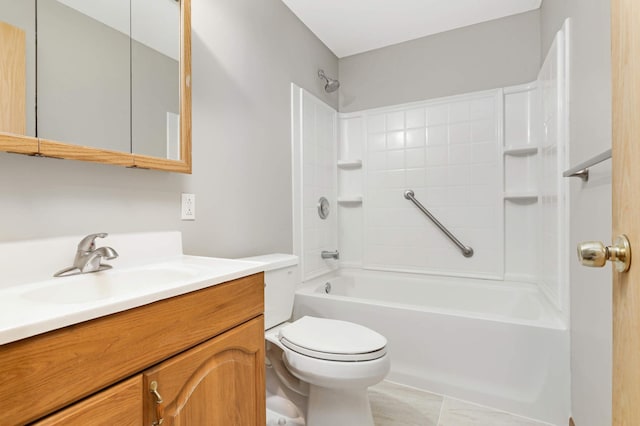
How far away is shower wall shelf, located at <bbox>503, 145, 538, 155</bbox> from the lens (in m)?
2.13

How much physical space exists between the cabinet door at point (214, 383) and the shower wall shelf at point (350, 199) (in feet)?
5.95

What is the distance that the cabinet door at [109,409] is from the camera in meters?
0.57

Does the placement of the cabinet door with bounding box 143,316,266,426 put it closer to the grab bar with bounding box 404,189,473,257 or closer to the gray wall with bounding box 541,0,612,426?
the gray wall with bounding box 541,0,612,426

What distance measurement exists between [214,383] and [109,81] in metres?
1.06

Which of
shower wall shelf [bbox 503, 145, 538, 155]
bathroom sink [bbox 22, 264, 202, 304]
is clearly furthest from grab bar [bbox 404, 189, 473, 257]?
A: bathroom sink [bbox 22, 264, 202, 304]

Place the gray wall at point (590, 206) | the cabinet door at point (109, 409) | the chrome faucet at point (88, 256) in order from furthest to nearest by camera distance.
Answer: the gray wall at point (590, 206) → the chrome faucet at point (88, 256) → the cabinet door at point (109, 409)

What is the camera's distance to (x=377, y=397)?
1.74 meters

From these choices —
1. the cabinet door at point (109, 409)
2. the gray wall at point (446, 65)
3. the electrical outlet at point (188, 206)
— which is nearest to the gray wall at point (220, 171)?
the electrical outlet at point (188, 206)

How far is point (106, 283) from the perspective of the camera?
969mm

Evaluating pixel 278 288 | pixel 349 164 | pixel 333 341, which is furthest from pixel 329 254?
pixel 333 341

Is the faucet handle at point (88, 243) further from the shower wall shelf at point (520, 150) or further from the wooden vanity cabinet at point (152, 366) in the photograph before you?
the shower wall shelf at point (520, 150)

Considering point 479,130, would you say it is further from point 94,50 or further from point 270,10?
point 94,50

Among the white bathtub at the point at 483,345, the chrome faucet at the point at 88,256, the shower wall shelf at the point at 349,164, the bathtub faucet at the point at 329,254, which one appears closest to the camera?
the chrome faucet at the point at 88,256

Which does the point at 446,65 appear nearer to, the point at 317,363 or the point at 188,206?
the point at 188,206
